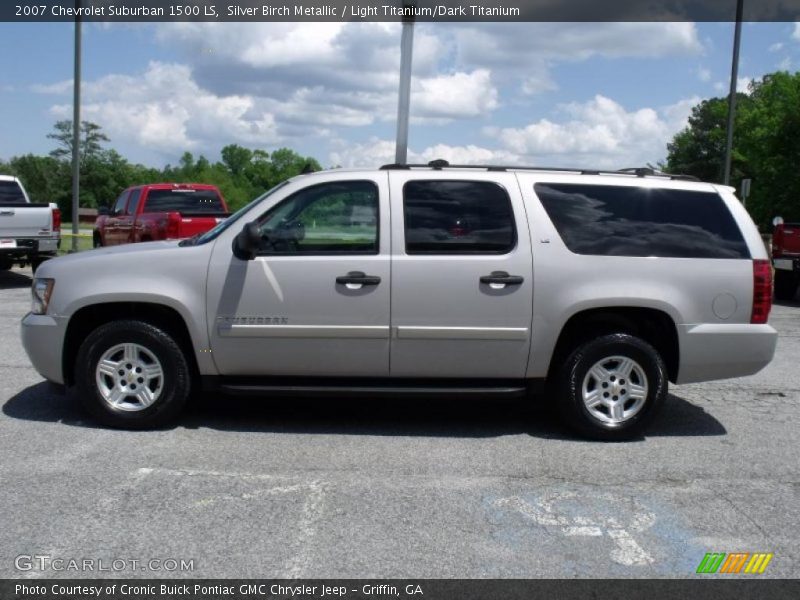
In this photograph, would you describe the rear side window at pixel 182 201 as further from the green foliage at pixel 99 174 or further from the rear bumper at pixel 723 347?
the green foliage at pixel 99 174

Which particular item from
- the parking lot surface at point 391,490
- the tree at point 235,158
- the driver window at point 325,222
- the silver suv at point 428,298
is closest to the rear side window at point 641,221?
the silver suv at point 428,298

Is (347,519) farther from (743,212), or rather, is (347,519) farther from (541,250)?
(743,212)

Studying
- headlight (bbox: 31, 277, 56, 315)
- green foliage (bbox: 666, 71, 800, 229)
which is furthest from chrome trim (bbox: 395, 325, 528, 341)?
green foliage (bbox: 666, 71, 800, 229)

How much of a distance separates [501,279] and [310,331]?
53.8 inches

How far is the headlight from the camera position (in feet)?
19.8

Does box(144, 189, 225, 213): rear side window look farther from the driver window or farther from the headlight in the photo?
the driver window

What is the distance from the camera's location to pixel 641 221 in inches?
238

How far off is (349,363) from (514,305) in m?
1.22

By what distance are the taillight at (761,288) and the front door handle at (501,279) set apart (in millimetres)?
1674

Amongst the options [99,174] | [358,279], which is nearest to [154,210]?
[358,279]

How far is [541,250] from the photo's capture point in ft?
19.3

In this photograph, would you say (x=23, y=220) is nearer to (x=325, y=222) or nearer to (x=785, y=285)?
(x=325, y=222)

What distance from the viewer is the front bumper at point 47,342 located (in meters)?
5.99

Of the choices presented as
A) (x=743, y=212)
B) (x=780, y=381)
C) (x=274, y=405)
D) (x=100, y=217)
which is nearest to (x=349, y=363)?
(x=274, y=405)
